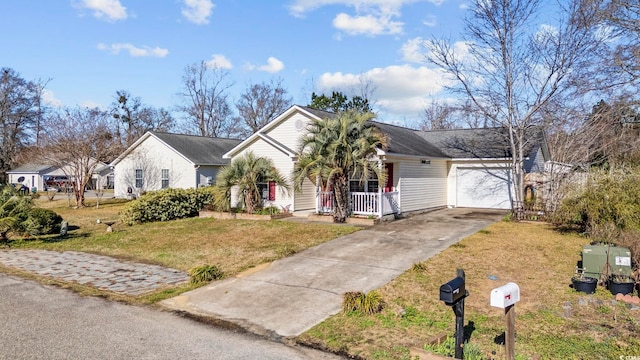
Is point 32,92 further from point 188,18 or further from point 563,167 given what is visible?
point 563,167

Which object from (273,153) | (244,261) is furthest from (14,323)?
(273,153)

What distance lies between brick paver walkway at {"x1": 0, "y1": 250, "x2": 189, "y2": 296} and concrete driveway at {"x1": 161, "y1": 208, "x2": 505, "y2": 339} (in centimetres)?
129

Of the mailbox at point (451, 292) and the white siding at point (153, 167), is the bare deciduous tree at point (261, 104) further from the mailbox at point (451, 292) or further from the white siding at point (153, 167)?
the mailbox at point (451, 292)

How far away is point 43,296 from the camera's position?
7320mm

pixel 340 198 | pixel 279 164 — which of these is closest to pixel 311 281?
pixel 340 198

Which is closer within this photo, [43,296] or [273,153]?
[43,296]

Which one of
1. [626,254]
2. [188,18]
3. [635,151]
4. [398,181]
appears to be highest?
[188,18]

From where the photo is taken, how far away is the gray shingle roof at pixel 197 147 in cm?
2598

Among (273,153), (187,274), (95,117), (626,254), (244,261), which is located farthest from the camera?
(95,117)

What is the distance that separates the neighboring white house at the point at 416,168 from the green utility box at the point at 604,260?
8.21m

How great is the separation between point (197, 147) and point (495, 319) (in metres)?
25.0

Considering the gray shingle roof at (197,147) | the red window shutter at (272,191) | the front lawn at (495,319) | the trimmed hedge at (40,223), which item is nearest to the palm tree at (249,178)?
the red window shutter at (272,191)

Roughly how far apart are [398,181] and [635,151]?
10260 millimetres

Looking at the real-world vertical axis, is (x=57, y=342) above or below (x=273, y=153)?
below
